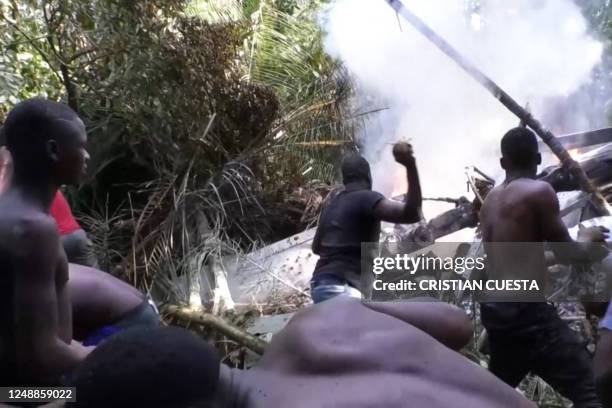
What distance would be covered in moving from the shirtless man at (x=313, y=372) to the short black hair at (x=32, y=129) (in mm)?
963

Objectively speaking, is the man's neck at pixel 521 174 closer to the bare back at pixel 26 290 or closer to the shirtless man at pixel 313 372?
the shirtless man at pixel 313 372

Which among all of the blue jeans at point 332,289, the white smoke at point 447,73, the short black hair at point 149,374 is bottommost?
the short black hair at point 149,374

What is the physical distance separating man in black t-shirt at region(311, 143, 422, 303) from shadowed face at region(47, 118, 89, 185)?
214 centimetres

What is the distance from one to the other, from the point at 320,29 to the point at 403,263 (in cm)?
540

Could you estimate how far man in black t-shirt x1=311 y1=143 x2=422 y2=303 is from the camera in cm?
403

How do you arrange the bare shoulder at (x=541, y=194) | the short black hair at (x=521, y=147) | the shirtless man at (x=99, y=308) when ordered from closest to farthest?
the shirtless man at (x=99, y=308) < the bare shoulder at (x=541, y=194) < the short black hair at (x=521, y=147)

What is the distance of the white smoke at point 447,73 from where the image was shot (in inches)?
A: 404

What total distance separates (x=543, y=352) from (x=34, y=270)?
230cm

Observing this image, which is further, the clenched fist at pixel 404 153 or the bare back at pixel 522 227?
the clenched fist at pixel 404 153

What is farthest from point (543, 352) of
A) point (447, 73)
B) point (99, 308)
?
point (447, 73)

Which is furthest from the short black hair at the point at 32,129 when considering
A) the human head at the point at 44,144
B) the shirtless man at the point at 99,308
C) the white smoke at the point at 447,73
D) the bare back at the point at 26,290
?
the white smoke at the point at 447,73

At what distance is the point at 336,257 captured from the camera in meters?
4.19

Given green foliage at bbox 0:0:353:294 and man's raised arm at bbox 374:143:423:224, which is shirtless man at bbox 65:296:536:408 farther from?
green foliage at bbox 0:0:353:294

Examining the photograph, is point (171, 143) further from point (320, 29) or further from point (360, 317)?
point (360, 317)
